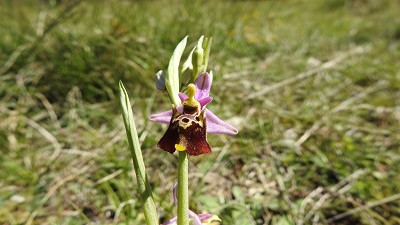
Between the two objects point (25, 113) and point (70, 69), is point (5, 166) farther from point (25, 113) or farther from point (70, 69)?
point (70, 69)

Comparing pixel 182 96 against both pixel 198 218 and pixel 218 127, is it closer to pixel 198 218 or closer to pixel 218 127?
pixel 218 127

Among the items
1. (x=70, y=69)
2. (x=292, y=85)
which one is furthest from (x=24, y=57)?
(x=292, y=85)

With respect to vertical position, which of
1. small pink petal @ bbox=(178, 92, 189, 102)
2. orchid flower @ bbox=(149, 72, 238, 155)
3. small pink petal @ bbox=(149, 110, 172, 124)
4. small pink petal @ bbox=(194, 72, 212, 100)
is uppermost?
small pink petal @ bbox=(194, 72, 212, 100)

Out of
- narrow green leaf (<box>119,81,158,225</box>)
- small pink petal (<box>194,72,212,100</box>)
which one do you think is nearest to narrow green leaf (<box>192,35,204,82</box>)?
small pink petal (<box>194,72,212,100</box>)

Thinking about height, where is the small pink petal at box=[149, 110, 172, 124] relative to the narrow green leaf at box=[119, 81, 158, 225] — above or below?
above

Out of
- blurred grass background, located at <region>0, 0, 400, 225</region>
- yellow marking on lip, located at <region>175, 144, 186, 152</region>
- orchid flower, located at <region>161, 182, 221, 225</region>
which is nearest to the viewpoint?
yellow marking on lip, located at <region>175, 144, 186, 152</region>

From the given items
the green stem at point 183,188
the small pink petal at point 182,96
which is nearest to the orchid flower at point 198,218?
the green stem at point 183,188

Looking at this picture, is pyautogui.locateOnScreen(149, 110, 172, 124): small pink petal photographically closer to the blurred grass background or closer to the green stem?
the green stem

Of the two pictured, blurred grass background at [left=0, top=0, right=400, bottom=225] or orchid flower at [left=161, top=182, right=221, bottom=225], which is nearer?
orchid flower at [left=161, top=182, right=221, bottom=225]
